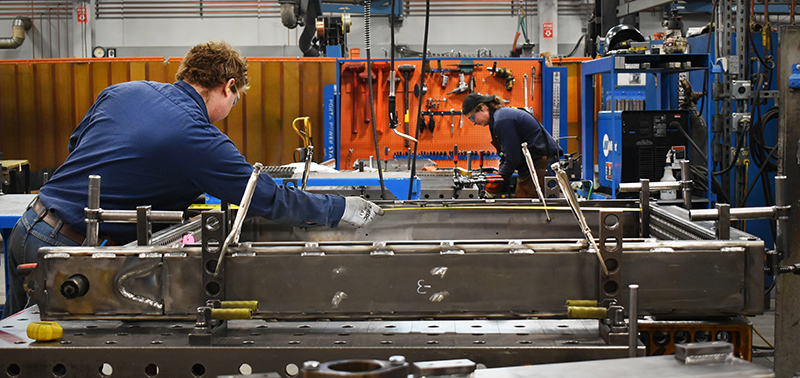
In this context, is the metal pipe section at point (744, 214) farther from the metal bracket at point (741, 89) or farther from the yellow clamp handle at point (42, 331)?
the metal bracket at point (741, 89)

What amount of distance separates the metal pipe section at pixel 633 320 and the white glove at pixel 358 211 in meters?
0.67

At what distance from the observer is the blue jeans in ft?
5.33

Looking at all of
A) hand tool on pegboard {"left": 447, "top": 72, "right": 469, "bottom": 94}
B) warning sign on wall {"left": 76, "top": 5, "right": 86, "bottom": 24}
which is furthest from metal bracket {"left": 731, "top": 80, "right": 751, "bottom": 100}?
warning sign on wall {"left": 76, "top": 5, "right": 86, "bottom": 24}

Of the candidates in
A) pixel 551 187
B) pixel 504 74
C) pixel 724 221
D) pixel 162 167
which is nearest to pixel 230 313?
pixel 162 167

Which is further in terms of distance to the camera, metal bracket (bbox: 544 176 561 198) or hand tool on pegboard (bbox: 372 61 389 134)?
hand tool on pegboard (bbox: 372 61 389 134)

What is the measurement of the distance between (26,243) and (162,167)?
0.55 metres

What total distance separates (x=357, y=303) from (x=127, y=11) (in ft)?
30.8

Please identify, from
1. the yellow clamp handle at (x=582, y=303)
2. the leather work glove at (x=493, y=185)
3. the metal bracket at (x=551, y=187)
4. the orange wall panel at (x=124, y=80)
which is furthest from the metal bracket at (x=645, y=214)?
the orange wall panel at (x=124, y=80)

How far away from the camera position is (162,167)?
4.73 ft

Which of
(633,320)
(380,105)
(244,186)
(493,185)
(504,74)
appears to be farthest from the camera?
(380,105)

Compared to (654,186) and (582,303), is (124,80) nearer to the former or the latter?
(654,186)

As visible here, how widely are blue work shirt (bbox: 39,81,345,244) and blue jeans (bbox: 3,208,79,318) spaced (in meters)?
0.06

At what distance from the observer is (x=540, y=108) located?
20.7ft

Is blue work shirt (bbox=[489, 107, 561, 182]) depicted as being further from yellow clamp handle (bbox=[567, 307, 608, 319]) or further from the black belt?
yellow clamp handle (bbox=[567, 307, 608, 319])
